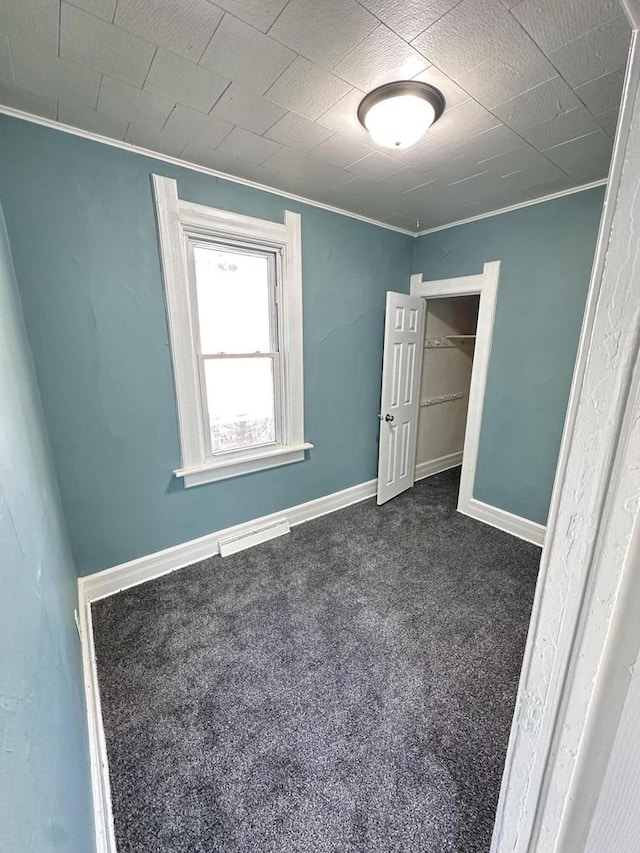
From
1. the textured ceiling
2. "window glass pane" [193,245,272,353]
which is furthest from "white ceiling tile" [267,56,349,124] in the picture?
"window glass pane" [193,245,272,353]

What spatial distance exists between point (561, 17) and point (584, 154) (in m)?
1.01

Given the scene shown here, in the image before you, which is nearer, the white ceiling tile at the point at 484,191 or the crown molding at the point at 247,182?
the crown molding at the point at 247,182

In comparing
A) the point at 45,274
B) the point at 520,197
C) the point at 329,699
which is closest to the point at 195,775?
the point at 329,699

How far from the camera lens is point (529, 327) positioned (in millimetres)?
2529

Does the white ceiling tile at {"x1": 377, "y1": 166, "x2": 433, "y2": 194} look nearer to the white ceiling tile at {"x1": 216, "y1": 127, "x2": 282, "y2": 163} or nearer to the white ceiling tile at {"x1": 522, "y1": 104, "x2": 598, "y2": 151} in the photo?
the white ceiling tile at {"x1": 522, "y1": 104, "x2": 598, "y2": 151}

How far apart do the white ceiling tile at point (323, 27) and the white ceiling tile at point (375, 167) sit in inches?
27.0

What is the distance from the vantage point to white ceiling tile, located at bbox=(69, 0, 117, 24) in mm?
1017

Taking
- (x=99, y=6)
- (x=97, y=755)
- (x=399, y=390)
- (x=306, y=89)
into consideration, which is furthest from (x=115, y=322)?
(x=399, y=390)

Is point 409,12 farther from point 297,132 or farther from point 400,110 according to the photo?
point 297,132

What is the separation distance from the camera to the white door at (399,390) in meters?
2.98

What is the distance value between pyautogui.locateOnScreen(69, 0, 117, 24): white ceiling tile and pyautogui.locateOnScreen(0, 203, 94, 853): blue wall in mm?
831

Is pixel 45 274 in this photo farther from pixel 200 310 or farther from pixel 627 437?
pixel 627 437

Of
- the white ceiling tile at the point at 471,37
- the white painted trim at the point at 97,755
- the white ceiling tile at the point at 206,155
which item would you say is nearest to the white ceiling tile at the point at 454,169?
the white ceiling tile at the point at 471,37

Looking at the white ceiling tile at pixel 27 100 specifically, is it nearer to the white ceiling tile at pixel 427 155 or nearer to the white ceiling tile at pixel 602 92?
the white ceiling tile at pixel 427 155
